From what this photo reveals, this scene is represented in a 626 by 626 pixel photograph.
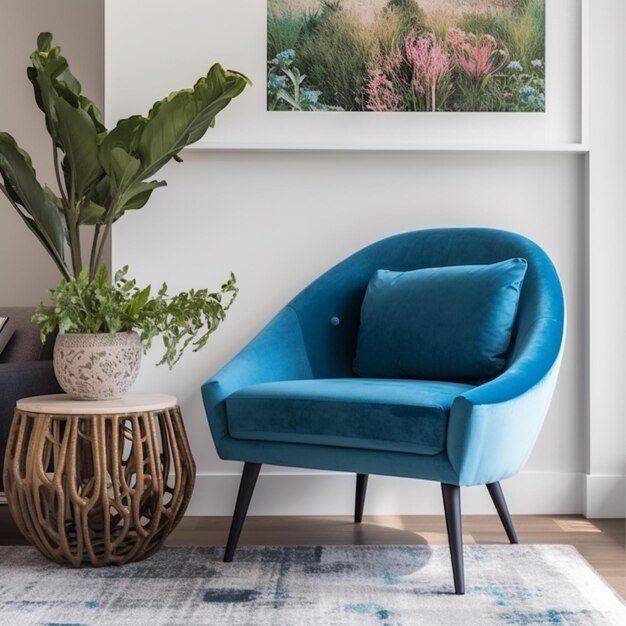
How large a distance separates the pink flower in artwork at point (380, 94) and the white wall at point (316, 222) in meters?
0.15

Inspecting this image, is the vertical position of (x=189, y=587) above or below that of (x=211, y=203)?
below

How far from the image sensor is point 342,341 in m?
2.66

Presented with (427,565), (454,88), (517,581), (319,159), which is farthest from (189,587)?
(454,88)

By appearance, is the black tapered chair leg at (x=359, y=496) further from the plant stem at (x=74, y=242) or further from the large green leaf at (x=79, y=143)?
the large green leaf at (x=79, y=143)

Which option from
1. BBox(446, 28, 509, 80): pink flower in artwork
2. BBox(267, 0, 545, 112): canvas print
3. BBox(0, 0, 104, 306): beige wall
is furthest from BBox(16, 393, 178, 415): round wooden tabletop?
BBox(446, 28, 509, 80): pink flower in artwork

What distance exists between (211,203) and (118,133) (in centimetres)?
49

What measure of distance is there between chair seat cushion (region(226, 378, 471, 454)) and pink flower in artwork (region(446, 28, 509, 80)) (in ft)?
3.79

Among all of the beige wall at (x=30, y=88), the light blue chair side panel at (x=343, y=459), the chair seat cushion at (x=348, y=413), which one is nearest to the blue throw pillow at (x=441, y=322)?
the chair seat cushion at (x=348, y=413)

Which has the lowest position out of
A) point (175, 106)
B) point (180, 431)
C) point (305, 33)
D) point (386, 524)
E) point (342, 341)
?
point (386, 524)

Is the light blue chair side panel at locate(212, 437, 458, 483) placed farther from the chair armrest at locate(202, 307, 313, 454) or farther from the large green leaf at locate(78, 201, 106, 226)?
the large green leaf at locate(78, 201, 106, 226)

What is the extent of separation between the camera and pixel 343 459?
2.11 m

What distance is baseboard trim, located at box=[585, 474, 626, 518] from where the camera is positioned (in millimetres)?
2773

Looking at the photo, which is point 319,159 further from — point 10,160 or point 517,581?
point 517,581

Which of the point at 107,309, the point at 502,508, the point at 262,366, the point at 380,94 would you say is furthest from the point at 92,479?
the point at 380,94
